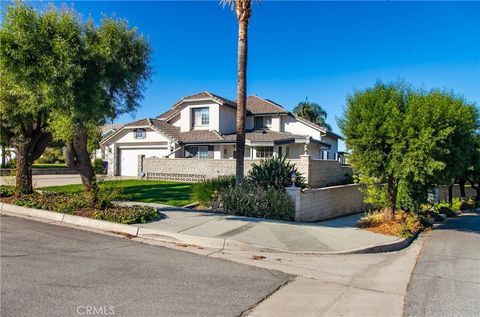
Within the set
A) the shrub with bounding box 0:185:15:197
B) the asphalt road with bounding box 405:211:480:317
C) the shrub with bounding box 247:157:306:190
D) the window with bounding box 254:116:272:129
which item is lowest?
the asphalt road with bounding box 405:211:480:317

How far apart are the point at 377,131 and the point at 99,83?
27.0 ft

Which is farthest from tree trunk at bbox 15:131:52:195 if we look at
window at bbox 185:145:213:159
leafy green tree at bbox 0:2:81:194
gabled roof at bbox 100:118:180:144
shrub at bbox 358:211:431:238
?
window at bbox 185:145:213:159

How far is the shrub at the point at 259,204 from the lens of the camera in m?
12.2

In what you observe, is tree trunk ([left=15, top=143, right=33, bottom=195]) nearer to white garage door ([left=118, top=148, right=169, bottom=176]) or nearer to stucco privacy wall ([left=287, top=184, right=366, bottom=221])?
stucco privacy wall ([left=287, top=184, right=366, bottom=221])

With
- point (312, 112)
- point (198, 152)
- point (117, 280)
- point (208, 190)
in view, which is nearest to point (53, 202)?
point (208, 190)

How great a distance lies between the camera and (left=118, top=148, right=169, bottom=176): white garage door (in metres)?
29.6

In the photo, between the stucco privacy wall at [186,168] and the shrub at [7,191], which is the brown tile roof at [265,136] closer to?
the stucco privacy wall at [186,168]

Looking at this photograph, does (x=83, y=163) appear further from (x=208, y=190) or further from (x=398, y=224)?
(x=398, y=224)

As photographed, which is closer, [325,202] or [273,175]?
[273,175]

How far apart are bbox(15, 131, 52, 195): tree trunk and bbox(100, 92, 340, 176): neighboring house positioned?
14.2 m

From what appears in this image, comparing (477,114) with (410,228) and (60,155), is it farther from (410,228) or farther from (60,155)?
(60,155)

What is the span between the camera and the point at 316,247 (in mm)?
8734

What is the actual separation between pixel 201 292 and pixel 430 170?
8.77m

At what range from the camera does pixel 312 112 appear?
5197 centimetres
